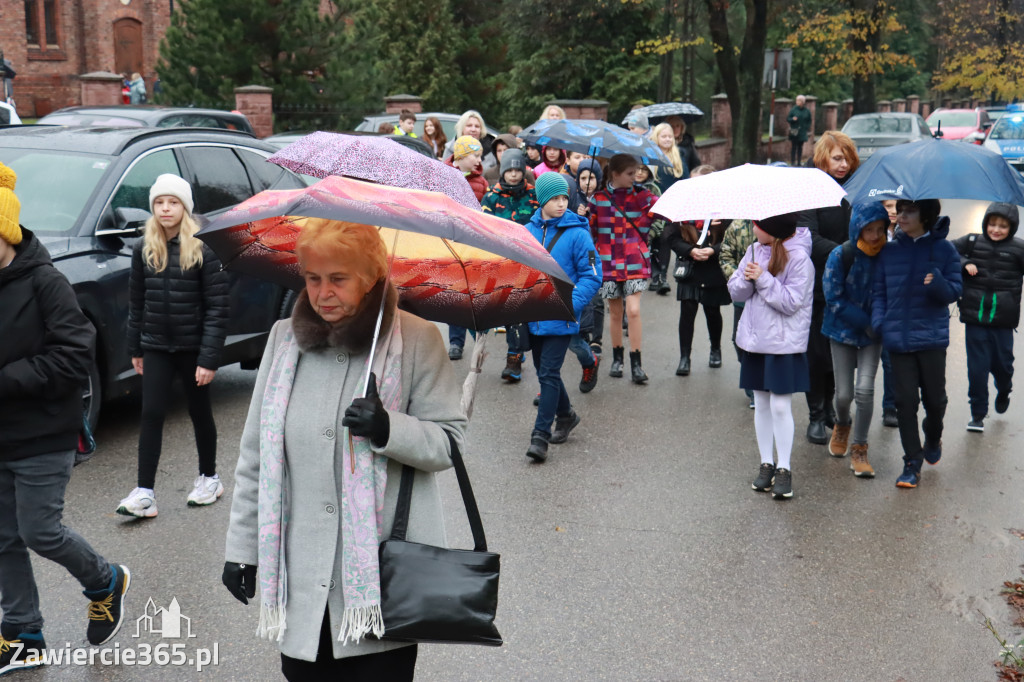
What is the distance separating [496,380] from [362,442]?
22.2ft

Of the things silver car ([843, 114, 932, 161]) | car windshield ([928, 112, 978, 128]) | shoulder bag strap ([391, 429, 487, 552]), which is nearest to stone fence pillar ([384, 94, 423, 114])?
silver car ([843, 114, 932, 161])

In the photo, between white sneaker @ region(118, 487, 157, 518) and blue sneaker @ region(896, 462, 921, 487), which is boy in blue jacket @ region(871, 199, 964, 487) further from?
white sneaker @ region(118, 487, 157, 518)

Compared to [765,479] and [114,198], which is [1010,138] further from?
[114,198]

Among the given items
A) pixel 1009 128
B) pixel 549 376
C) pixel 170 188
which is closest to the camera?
pixel 170 188

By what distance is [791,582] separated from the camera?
5.68 metres

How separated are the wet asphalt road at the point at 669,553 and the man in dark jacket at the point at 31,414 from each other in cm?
33

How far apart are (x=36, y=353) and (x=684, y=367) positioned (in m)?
6.76

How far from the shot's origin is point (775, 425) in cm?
697

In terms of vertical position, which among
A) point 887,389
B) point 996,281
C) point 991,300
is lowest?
point 887,389

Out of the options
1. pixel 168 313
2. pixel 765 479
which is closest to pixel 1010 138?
pixel 765 479

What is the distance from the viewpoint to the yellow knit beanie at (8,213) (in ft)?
13.7

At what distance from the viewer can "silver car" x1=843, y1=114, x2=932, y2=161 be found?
1218 inches

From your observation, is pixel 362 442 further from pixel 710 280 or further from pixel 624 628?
pixel 710 280

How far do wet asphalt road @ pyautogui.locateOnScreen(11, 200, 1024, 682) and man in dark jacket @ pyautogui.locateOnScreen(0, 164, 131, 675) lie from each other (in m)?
0.33
